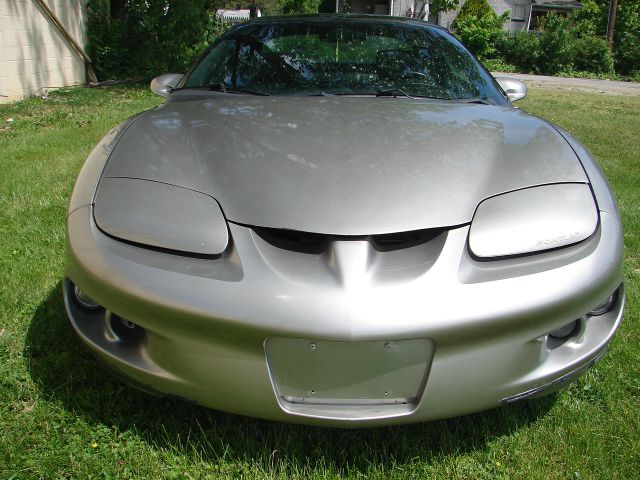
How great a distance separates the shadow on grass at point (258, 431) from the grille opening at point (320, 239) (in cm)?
55

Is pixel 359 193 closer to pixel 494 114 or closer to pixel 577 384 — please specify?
pixel 494 114

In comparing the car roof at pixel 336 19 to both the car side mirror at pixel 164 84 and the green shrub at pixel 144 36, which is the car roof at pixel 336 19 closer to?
the car side mirror at pixel 164 84

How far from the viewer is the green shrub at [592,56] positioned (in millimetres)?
22375

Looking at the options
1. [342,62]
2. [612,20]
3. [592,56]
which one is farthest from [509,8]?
[342,62]

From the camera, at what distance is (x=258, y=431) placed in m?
1.60

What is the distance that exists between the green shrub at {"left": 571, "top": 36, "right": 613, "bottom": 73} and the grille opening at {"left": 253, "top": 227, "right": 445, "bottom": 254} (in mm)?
24452

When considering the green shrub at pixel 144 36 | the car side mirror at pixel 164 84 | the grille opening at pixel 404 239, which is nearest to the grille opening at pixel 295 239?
the grille opening at pixel 404 239

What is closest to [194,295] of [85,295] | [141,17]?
[85,295]

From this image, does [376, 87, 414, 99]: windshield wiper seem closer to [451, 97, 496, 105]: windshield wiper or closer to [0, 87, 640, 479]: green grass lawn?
[451, 97, 496, 105]: windshield wiper

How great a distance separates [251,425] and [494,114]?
4.80 ft

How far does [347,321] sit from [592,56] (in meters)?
25.6

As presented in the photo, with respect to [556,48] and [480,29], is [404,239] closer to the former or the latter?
[556,48]

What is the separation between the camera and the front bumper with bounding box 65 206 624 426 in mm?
1204

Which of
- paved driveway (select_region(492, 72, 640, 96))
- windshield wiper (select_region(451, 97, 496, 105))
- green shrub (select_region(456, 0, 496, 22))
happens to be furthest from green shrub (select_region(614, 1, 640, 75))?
windshield wiper (select_region(451, 97, 496, 105))
